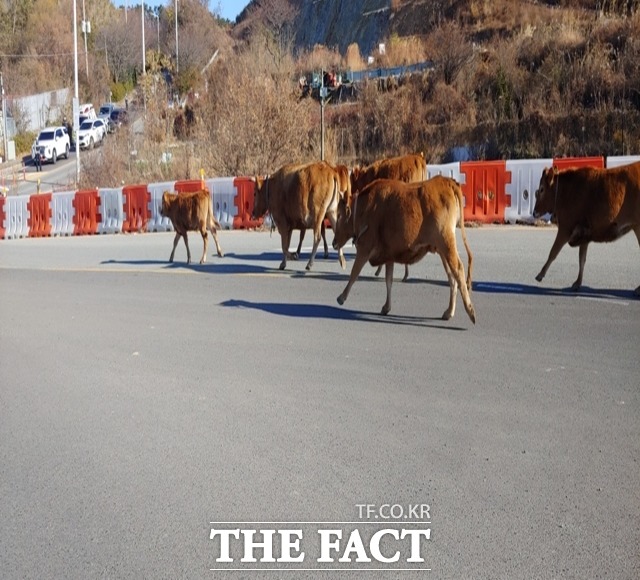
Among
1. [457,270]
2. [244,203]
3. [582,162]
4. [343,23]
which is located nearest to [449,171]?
[582,162]

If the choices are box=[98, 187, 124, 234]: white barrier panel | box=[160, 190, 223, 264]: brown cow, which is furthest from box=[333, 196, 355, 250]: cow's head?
box=[98, 187, 124, 234]: white barrier panel

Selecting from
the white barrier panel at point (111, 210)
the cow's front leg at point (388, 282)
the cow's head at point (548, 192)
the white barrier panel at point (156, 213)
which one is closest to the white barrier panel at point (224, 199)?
the white barrier panel at point (156, 213)

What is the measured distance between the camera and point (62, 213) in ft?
84.6

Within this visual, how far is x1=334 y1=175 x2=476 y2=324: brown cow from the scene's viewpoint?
10039 millimetres

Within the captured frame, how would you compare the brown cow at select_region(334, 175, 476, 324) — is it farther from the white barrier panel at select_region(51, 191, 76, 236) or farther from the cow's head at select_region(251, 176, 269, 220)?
the white barrier panel at select_region(51, 191, 76, 236)

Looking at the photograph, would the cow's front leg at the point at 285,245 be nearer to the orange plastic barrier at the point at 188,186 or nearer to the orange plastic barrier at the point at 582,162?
the orange plastic barrier at the point at 582,162

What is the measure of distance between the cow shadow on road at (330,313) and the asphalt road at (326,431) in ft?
0.21

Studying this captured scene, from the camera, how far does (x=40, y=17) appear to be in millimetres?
93125

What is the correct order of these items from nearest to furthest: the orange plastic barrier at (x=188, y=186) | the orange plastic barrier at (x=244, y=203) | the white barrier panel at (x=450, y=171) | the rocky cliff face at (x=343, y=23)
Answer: the white barrier panel at (x=450, y=171)
the orange plastic barrier at (x=244, y=203)
the orange plastic barrier at (x=188, y=186)
the rocky cliff face at (x=343, y=23)

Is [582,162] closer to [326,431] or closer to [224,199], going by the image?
[224,199]

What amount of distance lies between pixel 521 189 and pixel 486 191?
74 centimetres

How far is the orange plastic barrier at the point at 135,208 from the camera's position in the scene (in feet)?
78.4

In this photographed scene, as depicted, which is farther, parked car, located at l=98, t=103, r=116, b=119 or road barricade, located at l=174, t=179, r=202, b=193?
parked car, located at l=98, t=103, r=116, b=119

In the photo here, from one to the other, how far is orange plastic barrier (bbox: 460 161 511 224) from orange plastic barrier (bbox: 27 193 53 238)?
480 inches
